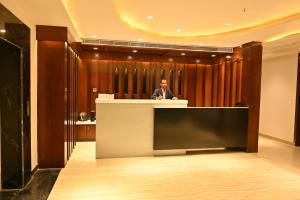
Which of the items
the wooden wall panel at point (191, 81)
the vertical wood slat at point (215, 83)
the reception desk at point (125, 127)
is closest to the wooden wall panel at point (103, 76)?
the reception desk at point (125, 127)

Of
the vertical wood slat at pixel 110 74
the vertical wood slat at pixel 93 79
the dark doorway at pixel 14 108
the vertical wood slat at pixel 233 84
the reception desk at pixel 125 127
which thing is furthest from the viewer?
the vertical wood slat at pixel 110 74

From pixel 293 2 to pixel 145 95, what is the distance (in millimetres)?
5249

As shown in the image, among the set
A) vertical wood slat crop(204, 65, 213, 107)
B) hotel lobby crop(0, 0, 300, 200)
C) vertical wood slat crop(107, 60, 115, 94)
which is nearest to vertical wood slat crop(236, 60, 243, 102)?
hotel lobby crop(0, 0, 300, 200)

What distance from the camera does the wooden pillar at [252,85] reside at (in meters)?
5.93

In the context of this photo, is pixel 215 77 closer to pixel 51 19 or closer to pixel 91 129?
pixel 91 129

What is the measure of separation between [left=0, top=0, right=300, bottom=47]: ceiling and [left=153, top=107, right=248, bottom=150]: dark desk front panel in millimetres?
1864

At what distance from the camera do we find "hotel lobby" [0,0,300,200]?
141 inches

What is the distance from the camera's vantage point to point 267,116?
805 centimetres

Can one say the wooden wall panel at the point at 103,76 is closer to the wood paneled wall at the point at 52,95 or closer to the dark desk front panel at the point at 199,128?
the dark desk front panel at the point at 199,128

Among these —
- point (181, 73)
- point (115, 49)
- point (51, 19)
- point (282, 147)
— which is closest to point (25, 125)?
point (51, 19)

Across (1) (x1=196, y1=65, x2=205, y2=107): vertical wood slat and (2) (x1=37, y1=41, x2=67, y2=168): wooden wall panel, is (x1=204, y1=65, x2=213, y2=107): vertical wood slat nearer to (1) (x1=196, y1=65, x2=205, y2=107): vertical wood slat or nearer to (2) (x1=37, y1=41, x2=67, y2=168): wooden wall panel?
(1) (x1=196, y1=65, x2=205, y2=107): vertical wood slat

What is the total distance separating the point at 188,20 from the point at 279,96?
4.55 meters

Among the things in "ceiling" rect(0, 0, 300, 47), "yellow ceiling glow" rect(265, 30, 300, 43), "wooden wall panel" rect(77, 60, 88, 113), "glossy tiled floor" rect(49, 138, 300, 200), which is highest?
"ceiling" rect(0, 0, 300, 47)

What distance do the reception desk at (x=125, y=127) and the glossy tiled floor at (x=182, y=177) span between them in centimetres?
26
